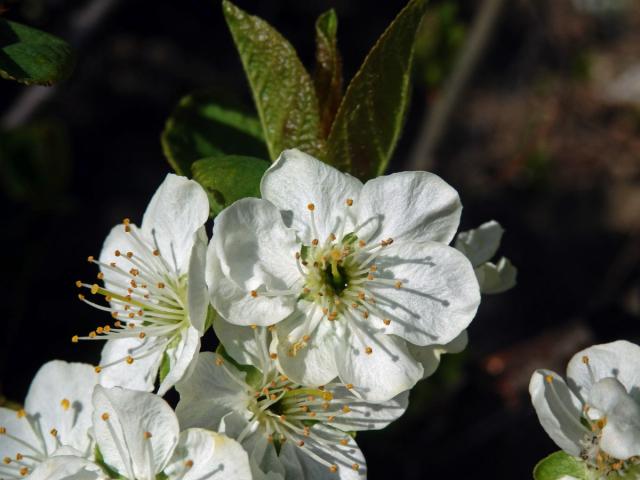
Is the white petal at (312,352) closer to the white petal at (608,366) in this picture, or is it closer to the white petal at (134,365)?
the white petal at (134,365)

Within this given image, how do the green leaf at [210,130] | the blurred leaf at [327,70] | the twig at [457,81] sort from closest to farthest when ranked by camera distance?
the blurred leaf at [327,70]
the green leaf at [210,130]
the twig at [457,81]

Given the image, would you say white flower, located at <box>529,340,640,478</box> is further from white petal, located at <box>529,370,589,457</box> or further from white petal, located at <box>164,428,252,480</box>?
white petal, located at <box>164,428,252,480</box>

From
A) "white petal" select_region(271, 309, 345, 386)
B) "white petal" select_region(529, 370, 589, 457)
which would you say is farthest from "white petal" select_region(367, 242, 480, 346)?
"white petal" select_region(529, 370, 589, 457)

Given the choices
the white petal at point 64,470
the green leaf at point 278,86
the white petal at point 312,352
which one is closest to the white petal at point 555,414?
the white petal at point 312,352

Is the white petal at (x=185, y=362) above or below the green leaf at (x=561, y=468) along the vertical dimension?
above

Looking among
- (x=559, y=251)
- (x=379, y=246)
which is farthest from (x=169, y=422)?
(x=559, y=251)

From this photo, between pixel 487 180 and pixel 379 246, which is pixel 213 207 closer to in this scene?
pixel 379 246

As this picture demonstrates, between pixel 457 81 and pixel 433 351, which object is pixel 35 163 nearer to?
pixel 457 81
